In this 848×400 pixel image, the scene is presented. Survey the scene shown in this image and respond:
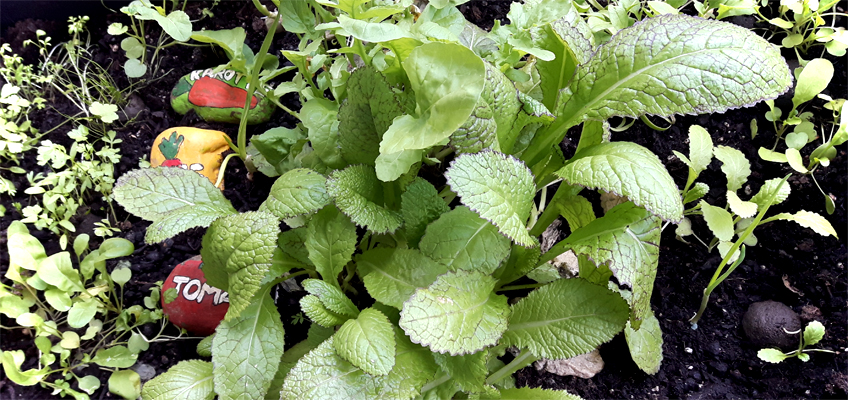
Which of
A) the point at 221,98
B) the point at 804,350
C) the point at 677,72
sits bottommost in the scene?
the point at 804,350

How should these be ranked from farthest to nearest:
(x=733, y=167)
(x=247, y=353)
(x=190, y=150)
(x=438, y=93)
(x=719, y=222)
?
(x=190, y=150)
(x=733, y=167)
(x=719, y=222)
(x=247, y=353)
(x=438, y=93)

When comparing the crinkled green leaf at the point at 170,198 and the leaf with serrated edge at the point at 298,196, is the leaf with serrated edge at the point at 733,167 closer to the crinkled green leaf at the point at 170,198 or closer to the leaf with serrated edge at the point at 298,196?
the leaf with serrated edge at the point at 298,196

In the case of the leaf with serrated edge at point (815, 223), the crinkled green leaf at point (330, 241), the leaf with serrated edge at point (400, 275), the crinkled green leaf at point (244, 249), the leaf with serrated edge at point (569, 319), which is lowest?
the leaf with serrated edge at point (569, 319)

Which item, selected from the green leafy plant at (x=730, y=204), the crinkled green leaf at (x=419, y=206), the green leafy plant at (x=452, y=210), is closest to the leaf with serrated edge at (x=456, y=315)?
the green leafy plant at (x=452, y=210)

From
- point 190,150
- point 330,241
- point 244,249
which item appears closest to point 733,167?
point 330,241

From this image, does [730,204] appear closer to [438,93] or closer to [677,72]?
[677,72]

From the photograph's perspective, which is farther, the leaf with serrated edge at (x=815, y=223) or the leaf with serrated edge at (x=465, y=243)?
the leaf with serrated edge at (x=815, y=223)

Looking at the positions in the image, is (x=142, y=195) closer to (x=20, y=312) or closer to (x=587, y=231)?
(x=20, y=312)
